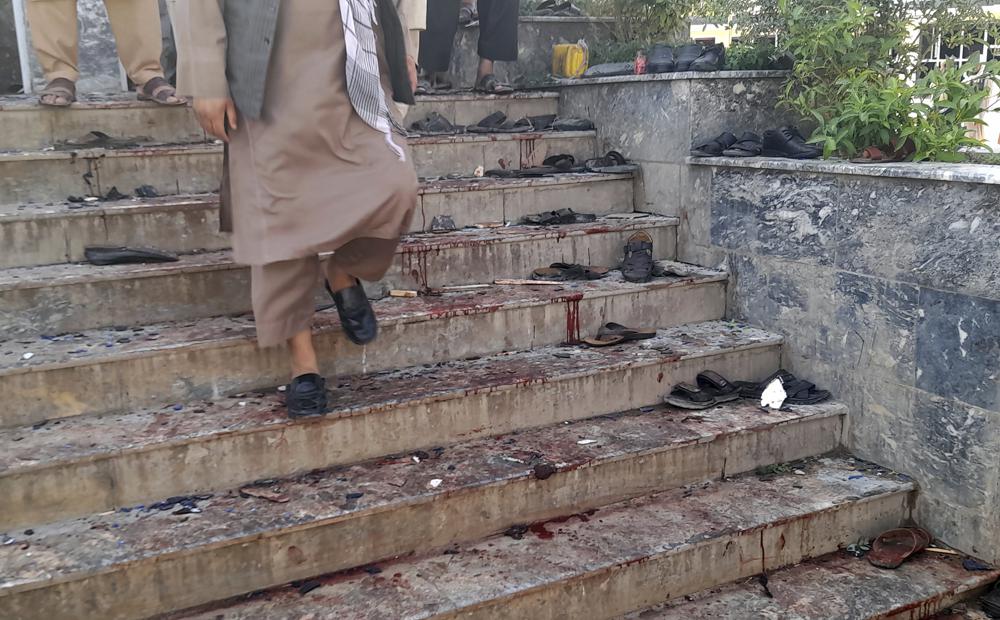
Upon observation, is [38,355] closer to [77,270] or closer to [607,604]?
[77,270]

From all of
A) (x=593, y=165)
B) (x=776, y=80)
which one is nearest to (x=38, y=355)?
(x=593, y=165)

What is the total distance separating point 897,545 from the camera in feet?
11.2

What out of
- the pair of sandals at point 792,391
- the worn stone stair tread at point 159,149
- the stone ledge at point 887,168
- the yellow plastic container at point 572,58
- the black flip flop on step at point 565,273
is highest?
the yellow plastic container at point 572,58

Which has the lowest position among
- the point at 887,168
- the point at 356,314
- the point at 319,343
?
the point at 319,343

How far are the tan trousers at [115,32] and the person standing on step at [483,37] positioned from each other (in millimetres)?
1766

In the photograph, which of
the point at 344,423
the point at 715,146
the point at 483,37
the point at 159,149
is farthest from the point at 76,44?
the point at 715,146

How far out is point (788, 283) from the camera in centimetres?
405

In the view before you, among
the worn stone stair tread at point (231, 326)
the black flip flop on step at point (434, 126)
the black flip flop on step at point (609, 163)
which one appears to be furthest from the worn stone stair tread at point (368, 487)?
the black flip flop on step at point (434, 126)

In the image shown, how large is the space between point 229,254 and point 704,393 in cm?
232

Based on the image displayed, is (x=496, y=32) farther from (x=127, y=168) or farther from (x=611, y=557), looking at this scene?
(x=611, y=557)

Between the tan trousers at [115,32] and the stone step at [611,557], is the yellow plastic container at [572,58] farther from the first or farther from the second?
the stone step at [611,557]

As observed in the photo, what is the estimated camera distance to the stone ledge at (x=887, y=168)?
10.5 feet

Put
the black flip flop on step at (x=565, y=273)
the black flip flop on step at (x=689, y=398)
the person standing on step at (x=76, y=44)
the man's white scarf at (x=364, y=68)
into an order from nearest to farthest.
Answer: the man's white scarf at (x=364, y=68) < the black flip flop on step at (x=689, y=398) < the black flip flop on step at (x=565, y=273) < the person standing on step at (x=76, y=44)

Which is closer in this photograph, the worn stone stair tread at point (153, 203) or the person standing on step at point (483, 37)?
the worn stone stair tread at point (153, 203)
